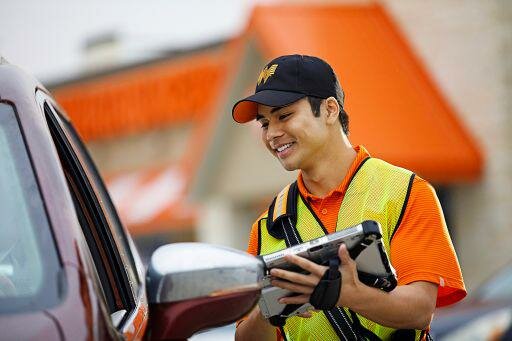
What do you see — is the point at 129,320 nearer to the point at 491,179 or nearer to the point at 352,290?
the point at 352,290

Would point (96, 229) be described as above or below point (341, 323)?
above

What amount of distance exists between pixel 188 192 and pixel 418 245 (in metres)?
17.4

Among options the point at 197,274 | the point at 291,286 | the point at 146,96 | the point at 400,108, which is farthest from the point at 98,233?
the point at 146,96

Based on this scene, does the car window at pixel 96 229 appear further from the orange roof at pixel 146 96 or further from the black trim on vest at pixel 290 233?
the orange roof at pixel 146 96

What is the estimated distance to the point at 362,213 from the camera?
10.7 ft

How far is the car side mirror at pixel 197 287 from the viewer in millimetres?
2537

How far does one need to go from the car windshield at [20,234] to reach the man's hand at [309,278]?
548mm

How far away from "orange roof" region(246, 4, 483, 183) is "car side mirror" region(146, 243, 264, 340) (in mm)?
12956

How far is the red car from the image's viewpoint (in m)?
2.37

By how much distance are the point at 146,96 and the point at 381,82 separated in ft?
38.3

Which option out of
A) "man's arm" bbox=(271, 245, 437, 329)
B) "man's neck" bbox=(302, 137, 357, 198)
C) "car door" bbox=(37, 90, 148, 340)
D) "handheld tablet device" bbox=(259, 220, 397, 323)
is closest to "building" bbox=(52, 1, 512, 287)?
"car door" bbox=(37, 90, 148, 340)

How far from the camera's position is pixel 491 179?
1767cm

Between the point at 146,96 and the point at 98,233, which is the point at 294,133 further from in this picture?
the point at 146,96

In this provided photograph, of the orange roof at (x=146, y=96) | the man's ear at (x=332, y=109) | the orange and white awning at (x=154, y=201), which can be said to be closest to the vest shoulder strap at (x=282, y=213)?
the man's ear at (x=332, y=109)
